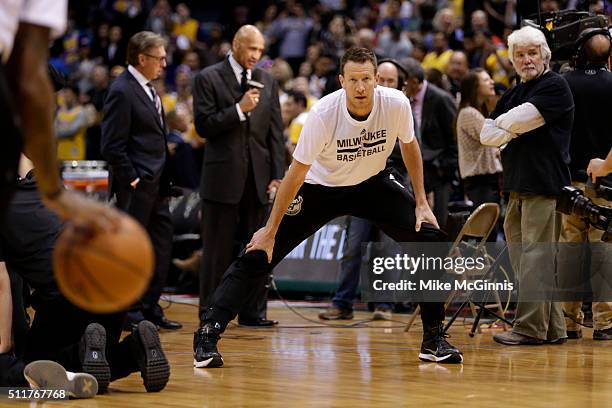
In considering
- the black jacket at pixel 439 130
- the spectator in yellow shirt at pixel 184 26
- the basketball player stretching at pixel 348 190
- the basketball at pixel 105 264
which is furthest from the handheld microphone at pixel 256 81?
the spectator in yellow shirt at pixel 184 26

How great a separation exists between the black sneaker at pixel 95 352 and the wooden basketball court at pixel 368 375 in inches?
5.5

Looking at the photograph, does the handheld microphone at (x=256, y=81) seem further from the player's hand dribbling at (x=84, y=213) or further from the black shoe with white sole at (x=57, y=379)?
the player's hand dribbling at (x=84, y=213)

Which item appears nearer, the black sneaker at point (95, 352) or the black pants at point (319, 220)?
the black sneaker at point (95, 352)

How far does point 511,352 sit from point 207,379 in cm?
248

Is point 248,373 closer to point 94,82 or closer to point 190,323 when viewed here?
point 190,323

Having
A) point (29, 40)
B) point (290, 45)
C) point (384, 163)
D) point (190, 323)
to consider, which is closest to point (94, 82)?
point (290, 45)

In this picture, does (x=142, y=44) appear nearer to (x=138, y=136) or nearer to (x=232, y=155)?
(x=138, y=136)

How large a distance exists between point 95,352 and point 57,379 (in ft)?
0.86

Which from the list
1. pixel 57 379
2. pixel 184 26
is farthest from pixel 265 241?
pixel 184 26

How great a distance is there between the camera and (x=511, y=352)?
7980mm

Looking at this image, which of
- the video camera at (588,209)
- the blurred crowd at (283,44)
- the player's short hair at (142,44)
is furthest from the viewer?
the blurred crowd at (283,44)

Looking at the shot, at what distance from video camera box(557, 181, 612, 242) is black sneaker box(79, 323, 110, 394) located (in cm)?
384

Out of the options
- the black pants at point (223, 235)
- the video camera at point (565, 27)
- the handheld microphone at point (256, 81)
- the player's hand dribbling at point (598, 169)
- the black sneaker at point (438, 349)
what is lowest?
the black sneaker at point (438, 349)

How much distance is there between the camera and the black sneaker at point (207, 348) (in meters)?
7.10
